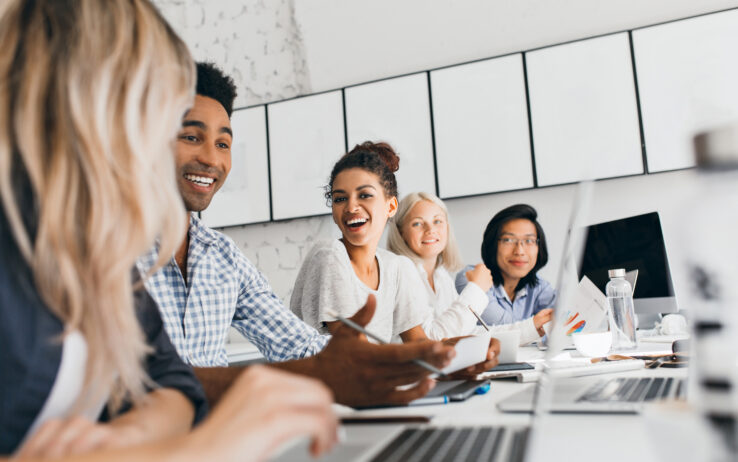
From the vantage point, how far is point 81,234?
492mm

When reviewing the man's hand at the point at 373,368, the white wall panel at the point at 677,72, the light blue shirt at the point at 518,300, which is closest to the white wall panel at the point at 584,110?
the white wall panel at the point at 677,72

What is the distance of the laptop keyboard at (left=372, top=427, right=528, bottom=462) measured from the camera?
524mm

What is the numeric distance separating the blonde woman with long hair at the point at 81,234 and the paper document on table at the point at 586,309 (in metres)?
1.41

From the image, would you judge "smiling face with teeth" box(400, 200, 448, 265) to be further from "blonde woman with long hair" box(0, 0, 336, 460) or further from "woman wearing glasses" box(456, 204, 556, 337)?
"blonde woman with long hair" box(0, 0, 336, 460)

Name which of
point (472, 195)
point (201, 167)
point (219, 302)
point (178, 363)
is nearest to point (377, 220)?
point (201, 167)

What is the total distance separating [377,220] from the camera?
1.99 metres

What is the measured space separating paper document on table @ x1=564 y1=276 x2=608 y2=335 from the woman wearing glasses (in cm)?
81

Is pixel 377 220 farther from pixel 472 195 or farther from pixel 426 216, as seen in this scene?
pixel 472 195

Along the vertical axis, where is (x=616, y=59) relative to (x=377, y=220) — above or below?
above

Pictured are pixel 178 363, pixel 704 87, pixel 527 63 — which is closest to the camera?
pixel 178 363

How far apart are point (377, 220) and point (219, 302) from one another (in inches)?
30.6

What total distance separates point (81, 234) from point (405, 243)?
7.20 feet

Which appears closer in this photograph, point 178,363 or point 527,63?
point 178,363

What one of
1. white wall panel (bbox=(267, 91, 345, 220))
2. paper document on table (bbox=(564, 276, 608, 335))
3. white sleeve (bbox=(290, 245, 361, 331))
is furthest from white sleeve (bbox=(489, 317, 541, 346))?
white wall panel (bbox=(267, 91, 345, 220))
